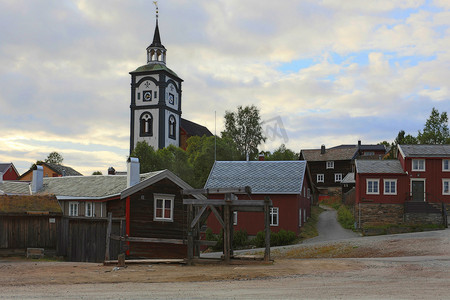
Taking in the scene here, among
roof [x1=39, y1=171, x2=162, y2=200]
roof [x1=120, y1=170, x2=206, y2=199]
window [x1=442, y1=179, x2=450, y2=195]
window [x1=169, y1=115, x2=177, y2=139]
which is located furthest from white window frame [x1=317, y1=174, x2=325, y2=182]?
roof [x1=120, y1=170, x2=206, y2=199]

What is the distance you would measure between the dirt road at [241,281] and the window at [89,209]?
9.23 m

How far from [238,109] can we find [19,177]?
124ft

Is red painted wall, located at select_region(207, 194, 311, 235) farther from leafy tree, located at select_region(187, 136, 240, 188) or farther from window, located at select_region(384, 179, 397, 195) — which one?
leafy tree, located at select_region(187, 136, 240, 188)

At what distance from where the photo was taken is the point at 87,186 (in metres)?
33.9

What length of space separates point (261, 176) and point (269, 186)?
170 centimetres

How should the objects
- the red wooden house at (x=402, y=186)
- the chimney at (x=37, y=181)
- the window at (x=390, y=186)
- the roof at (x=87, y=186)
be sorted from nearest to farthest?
1. the roof at (x=87, y=186)
2. the chimney at (x=37, y=181)
3. the red wooden house at (x=402, y=186)
4. the window at (x=390, y=186)

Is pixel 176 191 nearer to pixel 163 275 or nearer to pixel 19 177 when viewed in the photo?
pixel 163 275

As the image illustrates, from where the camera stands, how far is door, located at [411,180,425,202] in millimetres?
50312

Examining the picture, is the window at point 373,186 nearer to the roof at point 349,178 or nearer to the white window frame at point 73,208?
the roof at point 349,178

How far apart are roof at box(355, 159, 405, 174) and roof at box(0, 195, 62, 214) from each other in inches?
1156

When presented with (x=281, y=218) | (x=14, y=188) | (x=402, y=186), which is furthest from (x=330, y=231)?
(x=14, y=188)

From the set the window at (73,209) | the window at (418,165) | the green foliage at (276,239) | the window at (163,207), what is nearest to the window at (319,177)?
the window at (418,165)

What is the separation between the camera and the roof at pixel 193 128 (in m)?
99.0

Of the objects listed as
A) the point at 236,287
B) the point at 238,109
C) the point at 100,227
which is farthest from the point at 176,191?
the point at 238,109
